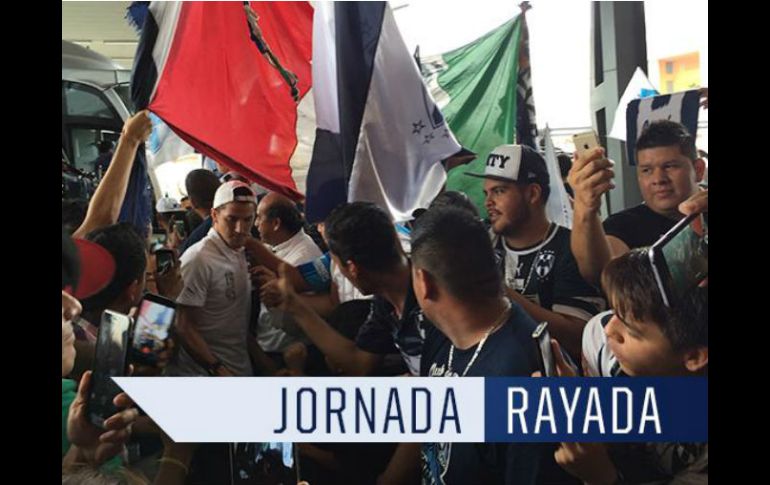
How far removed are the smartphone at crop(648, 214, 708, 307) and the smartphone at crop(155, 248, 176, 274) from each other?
179 cm

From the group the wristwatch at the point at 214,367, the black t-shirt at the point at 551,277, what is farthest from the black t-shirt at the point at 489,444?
the wristwatch at the point at 214,367

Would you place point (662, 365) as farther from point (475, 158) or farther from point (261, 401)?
point (261, 401)

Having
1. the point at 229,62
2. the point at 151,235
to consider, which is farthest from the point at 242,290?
the point at 229,62

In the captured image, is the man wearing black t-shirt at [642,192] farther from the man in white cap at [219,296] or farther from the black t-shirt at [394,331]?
the man in white cap at [219,296]

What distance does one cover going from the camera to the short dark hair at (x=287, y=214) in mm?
3072

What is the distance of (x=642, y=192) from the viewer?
121 inches

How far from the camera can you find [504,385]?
3.01 metres

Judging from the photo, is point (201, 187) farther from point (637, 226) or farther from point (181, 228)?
point (637, 226)

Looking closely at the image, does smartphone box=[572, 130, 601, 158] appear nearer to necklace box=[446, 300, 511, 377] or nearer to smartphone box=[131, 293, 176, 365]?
necklace box=[446, 300, 511, 377]

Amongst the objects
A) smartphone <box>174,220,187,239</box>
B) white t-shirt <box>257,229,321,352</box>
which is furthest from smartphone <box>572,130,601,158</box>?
smartphone <box>174,220,187,239</box>

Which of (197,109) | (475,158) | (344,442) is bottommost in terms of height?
(344,442)

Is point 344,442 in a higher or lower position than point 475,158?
lower

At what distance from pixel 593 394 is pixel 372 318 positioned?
870 millimetres

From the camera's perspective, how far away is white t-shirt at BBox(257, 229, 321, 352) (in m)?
3.05
